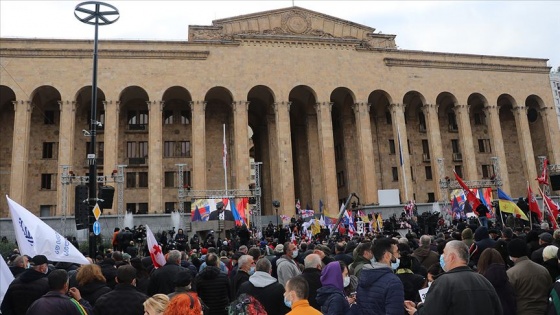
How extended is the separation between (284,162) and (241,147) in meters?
3.60

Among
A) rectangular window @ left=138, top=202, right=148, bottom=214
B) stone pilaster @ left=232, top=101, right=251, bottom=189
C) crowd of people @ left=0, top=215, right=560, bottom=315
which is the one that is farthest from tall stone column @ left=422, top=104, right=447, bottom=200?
crowd of people @ left=0, top=215, right=560, bottom=315

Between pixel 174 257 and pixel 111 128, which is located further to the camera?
pixel 111 128

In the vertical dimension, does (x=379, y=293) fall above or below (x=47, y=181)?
below

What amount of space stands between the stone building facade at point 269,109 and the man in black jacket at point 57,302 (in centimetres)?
2853

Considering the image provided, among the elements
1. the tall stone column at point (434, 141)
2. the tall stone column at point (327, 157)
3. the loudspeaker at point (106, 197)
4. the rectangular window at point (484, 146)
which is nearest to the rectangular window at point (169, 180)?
the tall stone column at point (327, 157)

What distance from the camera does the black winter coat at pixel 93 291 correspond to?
20.2 feet

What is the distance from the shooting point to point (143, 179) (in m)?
38.2

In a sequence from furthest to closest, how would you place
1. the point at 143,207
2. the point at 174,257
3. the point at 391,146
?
the point at 391,146 → the point at 143,207 → the point at 174,257

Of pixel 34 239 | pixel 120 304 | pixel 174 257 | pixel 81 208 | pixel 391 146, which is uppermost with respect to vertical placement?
pixel 391 146

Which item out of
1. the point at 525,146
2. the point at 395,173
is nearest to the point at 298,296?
the point at 395,173

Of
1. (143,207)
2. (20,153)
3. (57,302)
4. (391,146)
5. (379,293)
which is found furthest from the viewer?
(391,146)

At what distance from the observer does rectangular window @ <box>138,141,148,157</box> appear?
38691 millimetres

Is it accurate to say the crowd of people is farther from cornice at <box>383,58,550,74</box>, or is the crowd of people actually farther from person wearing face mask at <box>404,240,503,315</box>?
cornice at <box>383,58,550,74</box>

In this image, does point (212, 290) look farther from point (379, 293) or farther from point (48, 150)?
point (48, 150)
